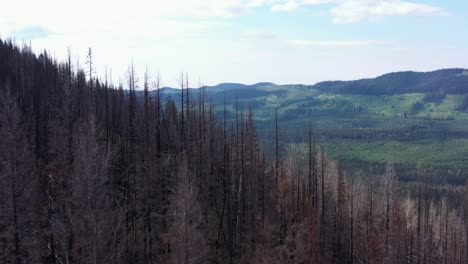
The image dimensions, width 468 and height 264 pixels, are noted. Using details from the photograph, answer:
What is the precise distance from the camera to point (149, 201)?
4091 cm

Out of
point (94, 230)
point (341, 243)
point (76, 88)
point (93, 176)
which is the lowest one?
point (341, 243)

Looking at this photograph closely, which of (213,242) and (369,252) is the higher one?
(213,242)

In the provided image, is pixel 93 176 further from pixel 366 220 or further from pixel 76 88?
pixel 366 220

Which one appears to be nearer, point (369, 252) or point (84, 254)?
point (84, 254)

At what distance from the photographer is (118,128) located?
72.8 m

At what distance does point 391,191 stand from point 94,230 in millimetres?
41961

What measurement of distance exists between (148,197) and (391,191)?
106ft

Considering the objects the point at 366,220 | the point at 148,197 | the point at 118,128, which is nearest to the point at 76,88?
the point at 118,128

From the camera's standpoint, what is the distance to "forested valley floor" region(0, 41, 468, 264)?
28703 mm

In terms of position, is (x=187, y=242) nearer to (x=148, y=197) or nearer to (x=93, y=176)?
(x=93, y=176)

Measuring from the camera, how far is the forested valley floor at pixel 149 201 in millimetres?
28703

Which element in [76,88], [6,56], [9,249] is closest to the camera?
[9,249]

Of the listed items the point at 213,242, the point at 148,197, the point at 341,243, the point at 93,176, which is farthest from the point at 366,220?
the point at 93,176

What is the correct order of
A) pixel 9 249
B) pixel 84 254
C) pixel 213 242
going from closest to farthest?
pixel 9 249 → pixel 84 254 → pixel 213 242
